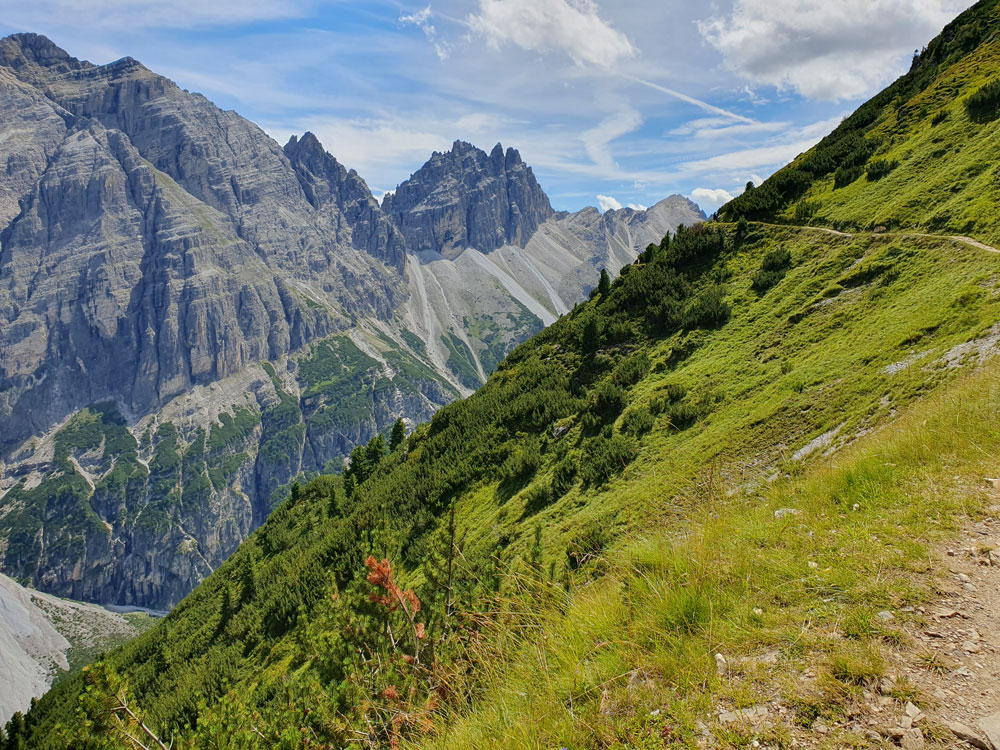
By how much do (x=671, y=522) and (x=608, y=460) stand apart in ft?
26.6

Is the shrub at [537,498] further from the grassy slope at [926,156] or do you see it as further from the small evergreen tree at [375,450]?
the small evergreen tree at [375,450]

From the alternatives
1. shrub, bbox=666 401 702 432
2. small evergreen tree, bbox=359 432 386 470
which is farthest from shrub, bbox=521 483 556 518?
small evergreen tree, bbox=359 432 386 470

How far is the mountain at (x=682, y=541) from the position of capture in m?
3.67

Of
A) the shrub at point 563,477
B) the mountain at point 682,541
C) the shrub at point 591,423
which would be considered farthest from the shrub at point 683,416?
the shrub at point 563,477

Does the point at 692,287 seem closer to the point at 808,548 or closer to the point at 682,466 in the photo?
the point at 682,466

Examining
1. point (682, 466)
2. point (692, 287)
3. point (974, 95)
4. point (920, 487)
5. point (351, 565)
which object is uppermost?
point (974, 95)

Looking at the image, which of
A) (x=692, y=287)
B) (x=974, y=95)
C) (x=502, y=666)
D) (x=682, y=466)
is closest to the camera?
(x=502, y=666)

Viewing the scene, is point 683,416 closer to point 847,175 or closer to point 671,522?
point 671,522

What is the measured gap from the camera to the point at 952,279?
1527cm

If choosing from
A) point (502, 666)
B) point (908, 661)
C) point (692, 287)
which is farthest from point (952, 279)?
point (502, 666)

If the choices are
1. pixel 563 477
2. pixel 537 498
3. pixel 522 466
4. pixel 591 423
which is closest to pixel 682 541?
pixel 563 477

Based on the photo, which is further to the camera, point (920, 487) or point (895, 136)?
point (895, 136)

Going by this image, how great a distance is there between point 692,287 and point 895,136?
1650cm

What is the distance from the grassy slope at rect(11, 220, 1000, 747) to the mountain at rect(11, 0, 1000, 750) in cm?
5
